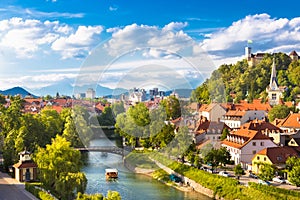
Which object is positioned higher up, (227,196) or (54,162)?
(54,162)

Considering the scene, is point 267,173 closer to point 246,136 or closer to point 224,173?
point 224,173

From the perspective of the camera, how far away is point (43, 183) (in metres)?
15.1

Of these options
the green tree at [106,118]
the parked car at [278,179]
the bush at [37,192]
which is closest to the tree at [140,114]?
the parked car at [278,179]

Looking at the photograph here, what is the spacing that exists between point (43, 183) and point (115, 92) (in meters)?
4.20

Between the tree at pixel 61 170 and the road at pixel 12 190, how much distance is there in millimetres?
840

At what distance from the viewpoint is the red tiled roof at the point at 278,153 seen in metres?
17.1

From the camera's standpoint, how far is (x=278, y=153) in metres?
17.4

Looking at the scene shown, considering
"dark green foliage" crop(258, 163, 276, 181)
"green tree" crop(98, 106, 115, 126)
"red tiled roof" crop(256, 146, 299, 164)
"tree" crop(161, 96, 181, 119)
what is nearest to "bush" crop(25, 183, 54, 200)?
"dark green foliage" crop(258, 163, 276, 181)

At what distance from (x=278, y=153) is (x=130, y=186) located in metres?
5.82

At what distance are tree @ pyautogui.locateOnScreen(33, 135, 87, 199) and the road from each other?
84cm

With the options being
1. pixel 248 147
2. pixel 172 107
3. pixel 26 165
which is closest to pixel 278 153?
pixel 248 147

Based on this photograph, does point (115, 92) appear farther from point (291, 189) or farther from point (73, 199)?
point (291, 189)

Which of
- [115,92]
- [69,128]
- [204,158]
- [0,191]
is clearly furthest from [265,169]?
Result: [69,128]

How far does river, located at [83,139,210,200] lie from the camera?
15812 millimetres
